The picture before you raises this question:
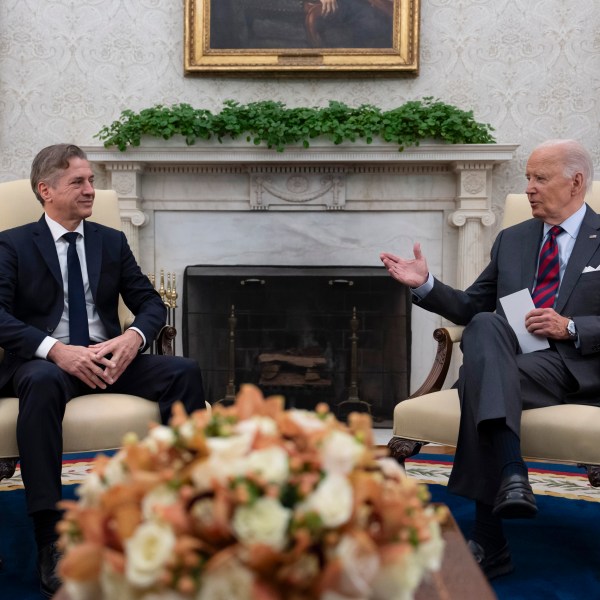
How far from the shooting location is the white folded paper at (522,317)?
2.82 meters

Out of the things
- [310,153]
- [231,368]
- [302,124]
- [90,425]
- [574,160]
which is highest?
[302,124]

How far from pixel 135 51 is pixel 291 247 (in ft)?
5.09

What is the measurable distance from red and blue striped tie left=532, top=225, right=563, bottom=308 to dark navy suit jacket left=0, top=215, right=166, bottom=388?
4.48ft

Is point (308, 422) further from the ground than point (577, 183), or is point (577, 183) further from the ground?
point (577, 183)

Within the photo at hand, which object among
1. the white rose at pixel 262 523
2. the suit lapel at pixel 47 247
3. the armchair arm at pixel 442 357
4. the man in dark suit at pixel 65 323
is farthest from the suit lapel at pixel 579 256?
the white rose at pixel 262 523

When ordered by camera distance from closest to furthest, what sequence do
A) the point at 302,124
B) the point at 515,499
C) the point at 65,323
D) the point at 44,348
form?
the point at 515,499 → the point at 44,348 → the point at 65,323 → the point at 302,124

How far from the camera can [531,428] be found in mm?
2477

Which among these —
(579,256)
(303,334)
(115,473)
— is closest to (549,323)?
(579,256)

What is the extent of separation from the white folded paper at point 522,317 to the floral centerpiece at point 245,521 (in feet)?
5.77

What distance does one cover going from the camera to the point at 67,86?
206 inches

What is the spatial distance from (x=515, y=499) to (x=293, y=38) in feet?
12.0

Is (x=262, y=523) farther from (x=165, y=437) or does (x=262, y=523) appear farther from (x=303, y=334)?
(x=303, y=334)

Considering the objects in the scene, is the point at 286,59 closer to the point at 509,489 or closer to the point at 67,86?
the point at 67,86

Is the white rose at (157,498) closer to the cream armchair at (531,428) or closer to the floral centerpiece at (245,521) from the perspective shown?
the floral centerpiece at (245,521)
